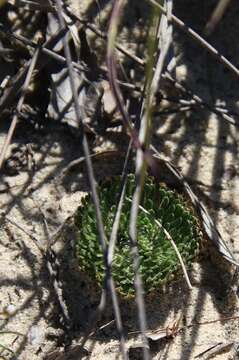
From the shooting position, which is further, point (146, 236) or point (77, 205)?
point (77, 205)

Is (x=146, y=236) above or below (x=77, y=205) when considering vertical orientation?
below

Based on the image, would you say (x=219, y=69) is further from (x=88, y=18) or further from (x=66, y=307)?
(x=66, y=307)

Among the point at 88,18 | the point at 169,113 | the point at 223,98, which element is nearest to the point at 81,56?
the point at 88,18

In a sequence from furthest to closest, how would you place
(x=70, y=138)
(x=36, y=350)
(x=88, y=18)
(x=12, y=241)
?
1. (x=88, y=18)
2. (x=70, y=138)
3. (x=12, y=241)
4. (x=36, y=350)
